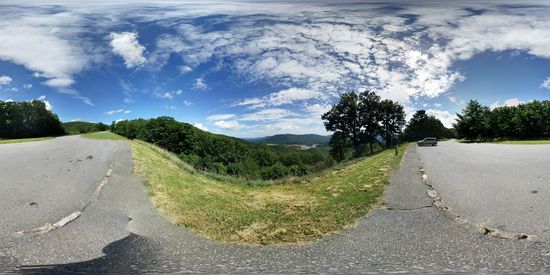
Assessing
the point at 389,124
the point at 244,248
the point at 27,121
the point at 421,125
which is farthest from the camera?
the point at 389,124

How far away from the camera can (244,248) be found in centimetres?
584

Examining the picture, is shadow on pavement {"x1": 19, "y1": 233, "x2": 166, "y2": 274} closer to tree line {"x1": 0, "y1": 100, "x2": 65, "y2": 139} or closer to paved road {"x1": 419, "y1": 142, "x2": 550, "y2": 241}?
tree line {"x1": 0, "y1": 100, "x2": 65, "y2": 139}

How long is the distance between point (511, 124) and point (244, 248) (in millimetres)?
35180

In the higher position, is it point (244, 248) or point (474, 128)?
point (474, 128)

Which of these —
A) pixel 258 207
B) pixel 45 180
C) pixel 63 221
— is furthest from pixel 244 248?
pixel 45 180

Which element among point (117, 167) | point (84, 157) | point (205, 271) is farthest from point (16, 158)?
point (205, 271)

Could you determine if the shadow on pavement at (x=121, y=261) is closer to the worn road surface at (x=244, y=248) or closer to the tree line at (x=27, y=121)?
the worn road surface at (x=244, y=248)

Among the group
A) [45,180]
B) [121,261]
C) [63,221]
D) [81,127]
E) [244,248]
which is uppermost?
[81,127]

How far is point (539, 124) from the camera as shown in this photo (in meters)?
29.3

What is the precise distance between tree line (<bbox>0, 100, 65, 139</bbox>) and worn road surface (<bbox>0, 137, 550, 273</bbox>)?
5.63 ft

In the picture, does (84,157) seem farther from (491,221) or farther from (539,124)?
(539,124)

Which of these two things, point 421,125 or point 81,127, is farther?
point 421,125

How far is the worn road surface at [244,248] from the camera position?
15.2 feet

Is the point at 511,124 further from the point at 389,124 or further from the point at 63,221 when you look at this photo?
the point at 63,221
